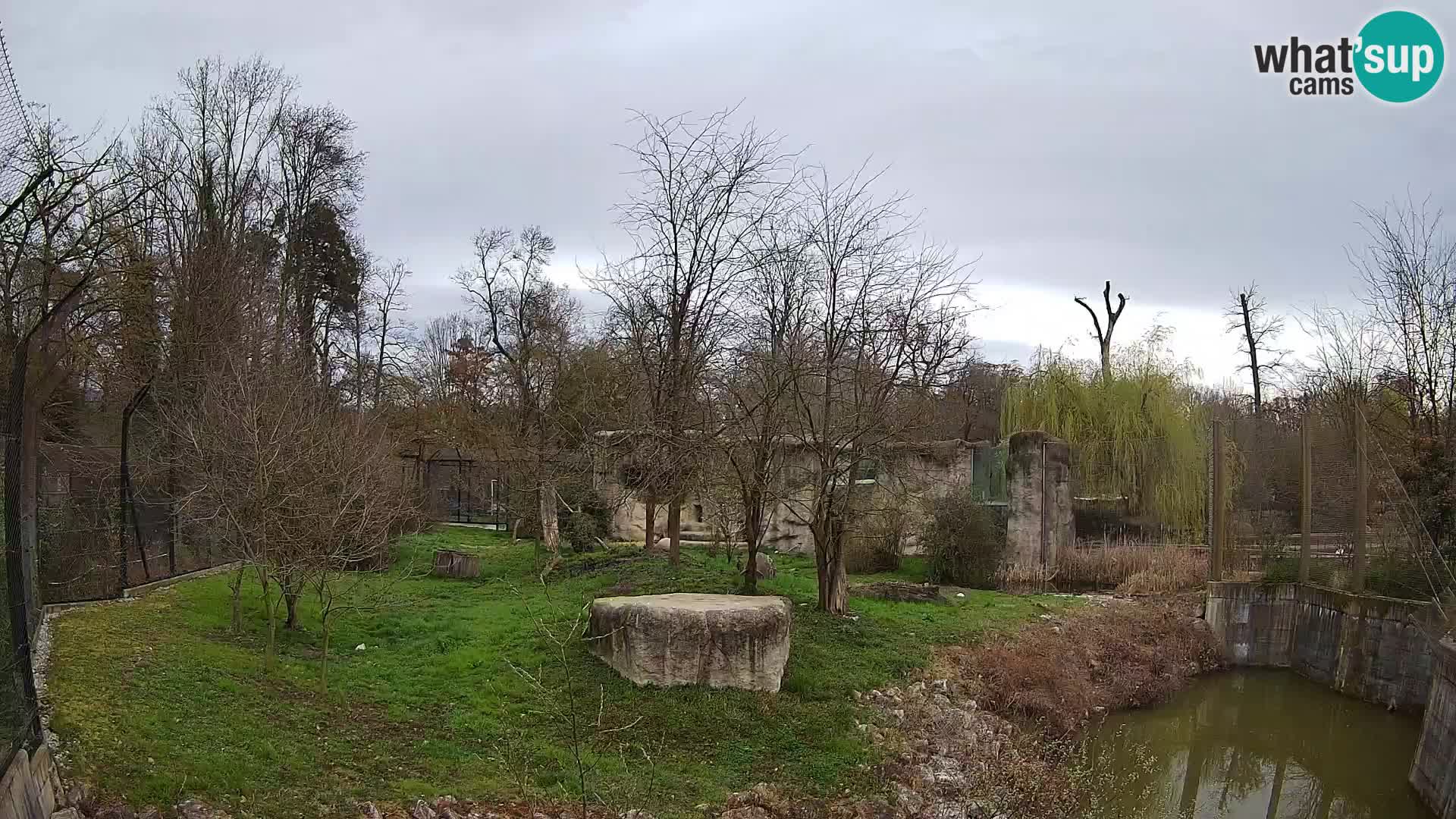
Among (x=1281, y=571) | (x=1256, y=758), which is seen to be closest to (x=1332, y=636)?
(x=1281, y=571)

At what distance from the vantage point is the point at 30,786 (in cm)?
525

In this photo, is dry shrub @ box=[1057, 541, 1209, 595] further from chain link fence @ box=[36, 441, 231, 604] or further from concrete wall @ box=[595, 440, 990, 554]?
chain link fence @ box=[36, 441, 231, 604]

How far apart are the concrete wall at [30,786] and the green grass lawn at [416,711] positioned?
350 mm

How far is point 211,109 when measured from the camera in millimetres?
23312

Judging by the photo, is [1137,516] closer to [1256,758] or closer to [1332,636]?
[1332,636]

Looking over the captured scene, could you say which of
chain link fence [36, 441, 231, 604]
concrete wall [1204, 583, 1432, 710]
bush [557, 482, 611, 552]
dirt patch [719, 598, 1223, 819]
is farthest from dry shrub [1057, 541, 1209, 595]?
chain link fence [36, 441, 231, 604]

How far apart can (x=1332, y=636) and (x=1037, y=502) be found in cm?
595

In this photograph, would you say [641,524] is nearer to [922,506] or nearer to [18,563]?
[922,506]

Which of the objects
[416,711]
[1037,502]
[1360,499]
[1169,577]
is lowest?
[416,711]

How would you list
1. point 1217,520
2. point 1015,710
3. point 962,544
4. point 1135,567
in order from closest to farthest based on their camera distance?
→ point 1015,710, point 1217,520, point 962,544, point 1135,567

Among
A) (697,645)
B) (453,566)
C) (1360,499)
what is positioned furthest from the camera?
(453,566)

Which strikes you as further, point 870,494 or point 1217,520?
point 870,494

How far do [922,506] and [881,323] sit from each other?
6.93 meters

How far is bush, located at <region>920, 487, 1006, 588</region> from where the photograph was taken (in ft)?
60.0
